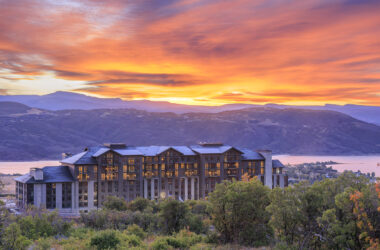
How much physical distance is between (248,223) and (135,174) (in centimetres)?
4884

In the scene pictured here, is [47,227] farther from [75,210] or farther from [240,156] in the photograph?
[240,156]

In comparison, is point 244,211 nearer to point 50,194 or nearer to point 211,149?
point 50,194

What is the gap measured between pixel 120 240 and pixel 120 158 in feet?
162

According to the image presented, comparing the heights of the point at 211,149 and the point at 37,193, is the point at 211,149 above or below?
above

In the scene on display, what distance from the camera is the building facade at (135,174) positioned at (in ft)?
210

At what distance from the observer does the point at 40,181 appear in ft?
205

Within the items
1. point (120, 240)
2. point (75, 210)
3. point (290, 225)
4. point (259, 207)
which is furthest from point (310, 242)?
point (75, 210)

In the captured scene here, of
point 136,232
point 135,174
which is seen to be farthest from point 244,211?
point 135,174

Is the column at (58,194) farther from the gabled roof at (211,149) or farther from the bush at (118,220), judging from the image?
the bush at (118,220)

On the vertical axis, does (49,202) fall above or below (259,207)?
below

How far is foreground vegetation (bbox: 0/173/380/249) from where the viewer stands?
51.3ft

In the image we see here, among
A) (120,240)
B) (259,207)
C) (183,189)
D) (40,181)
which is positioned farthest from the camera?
(183,189)

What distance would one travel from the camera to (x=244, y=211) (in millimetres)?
23406

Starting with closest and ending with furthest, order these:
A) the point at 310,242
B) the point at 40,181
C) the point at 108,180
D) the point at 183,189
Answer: the point at 310,242, the point at 40,181, the point at 108,180, the point at 183,189
